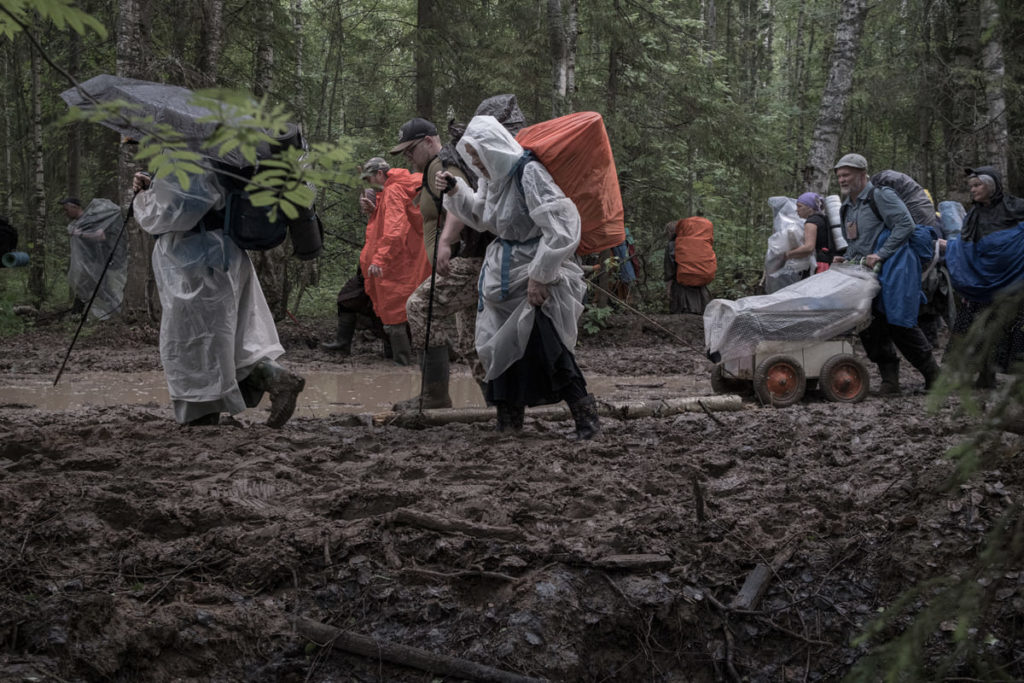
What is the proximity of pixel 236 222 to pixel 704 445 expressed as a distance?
303 centimetres

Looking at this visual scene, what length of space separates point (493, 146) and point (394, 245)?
467cm

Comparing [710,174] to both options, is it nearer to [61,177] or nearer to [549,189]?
[61,177]

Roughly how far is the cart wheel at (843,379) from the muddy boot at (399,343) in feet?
15.8

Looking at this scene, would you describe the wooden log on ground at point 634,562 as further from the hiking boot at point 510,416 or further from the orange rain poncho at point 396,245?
the orange rain poncho at point 396,245

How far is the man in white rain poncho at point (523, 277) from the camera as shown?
5.50 m

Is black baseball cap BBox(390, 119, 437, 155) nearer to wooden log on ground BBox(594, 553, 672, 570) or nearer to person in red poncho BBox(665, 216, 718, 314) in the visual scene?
wooden log on ground BBox(594, 553, 672, 570)

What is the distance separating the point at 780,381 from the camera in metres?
8.02

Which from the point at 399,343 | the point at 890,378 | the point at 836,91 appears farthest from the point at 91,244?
the point at 890,378

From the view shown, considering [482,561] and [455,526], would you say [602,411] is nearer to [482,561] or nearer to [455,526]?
[455,526]

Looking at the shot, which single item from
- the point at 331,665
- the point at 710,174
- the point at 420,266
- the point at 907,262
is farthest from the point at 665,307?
the point at 331,665

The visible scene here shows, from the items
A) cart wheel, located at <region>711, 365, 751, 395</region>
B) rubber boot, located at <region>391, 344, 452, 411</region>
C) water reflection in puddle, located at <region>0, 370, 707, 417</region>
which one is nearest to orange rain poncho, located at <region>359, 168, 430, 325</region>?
water reflection in puddle, located at <region>0, 370, 707, 417</region>

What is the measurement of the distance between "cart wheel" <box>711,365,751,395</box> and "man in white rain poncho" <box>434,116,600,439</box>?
2.71 metres

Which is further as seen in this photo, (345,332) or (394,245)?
(345,332)

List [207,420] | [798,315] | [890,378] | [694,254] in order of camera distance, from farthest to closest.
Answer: [694,254], [890,378], [798,315], [207,420]
